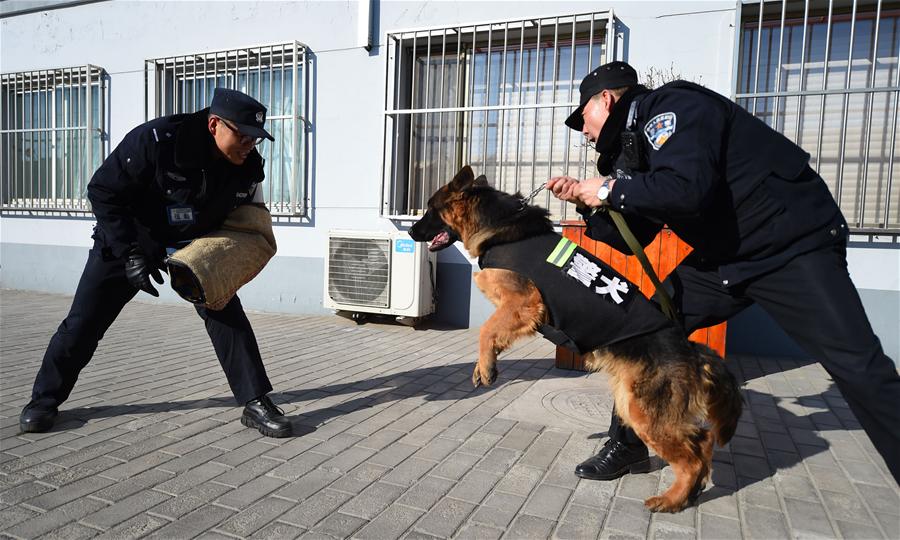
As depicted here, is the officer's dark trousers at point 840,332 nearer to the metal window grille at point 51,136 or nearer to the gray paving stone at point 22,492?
the gray paving stone at point 22,492

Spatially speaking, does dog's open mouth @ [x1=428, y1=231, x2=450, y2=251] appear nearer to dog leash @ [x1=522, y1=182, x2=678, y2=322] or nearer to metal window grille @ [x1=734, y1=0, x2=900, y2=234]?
dog leash @ [x1=522, y1=182, x2=678, y2=322]

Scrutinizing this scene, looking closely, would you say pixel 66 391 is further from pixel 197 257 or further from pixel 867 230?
pixel 867 230

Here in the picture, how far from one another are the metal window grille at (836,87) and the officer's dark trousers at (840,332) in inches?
172

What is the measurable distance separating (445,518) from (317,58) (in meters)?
7.19

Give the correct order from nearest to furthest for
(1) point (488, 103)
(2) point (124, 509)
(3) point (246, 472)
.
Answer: (2) point (124, 509)
(3) point (246, 472)
(1) point (488, 103)

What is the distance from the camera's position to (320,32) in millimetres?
7828

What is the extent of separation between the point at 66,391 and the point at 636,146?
150 inches

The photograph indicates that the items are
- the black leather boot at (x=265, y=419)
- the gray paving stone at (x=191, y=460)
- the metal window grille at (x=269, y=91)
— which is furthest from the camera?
the metal window grille at (x=269, y=91)

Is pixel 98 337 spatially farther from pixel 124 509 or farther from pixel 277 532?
pixel 277 532

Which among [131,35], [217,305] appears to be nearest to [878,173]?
[217,305]

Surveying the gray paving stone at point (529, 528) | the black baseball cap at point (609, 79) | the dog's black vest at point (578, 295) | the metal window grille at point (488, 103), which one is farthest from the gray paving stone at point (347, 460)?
the metal window grille at point (488, 103)

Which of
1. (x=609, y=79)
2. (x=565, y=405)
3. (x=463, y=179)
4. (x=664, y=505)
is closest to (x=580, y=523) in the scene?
(x=664, y=505)

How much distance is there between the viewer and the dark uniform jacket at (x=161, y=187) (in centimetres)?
326

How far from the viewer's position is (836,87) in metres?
6.05
